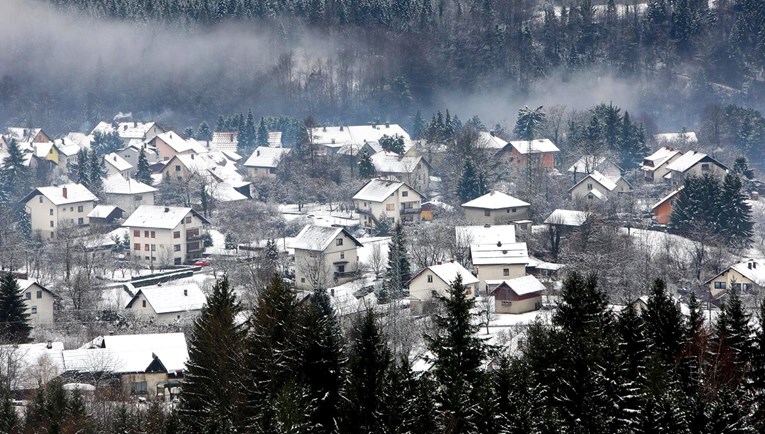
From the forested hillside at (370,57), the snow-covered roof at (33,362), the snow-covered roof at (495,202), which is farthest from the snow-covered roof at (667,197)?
the forested hillside at (370,57)

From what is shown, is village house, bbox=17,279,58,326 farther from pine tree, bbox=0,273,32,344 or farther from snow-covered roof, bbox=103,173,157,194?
snow-covered roof, bbox=103,173,157,194

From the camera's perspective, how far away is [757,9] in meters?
90.6

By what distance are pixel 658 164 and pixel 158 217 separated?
2491cm

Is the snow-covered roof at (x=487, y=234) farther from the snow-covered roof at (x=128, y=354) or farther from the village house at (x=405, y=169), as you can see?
the snow-covered roof at (x=128, y=354)

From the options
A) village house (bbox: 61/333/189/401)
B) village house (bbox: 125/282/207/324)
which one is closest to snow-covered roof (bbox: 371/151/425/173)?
village house (bbox: 125/282/207/324)

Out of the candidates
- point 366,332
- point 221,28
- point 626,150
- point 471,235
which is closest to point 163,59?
point 221,28

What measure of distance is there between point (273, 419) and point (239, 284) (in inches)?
968

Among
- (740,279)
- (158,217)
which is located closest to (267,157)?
(158,217)

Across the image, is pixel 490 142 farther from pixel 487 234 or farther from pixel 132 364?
pixel 132 364

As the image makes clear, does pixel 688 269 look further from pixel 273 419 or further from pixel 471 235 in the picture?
pixel 273 419

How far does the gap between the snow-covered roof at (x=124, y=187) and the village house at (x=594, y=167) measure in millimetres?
20379

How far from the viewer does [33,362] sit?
30703mm

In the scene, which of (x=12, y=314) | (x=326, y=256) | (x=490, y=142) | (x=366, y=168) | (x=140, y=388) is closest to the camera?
(x=140, y=388)

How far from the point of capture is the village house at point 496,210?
1944 inches
